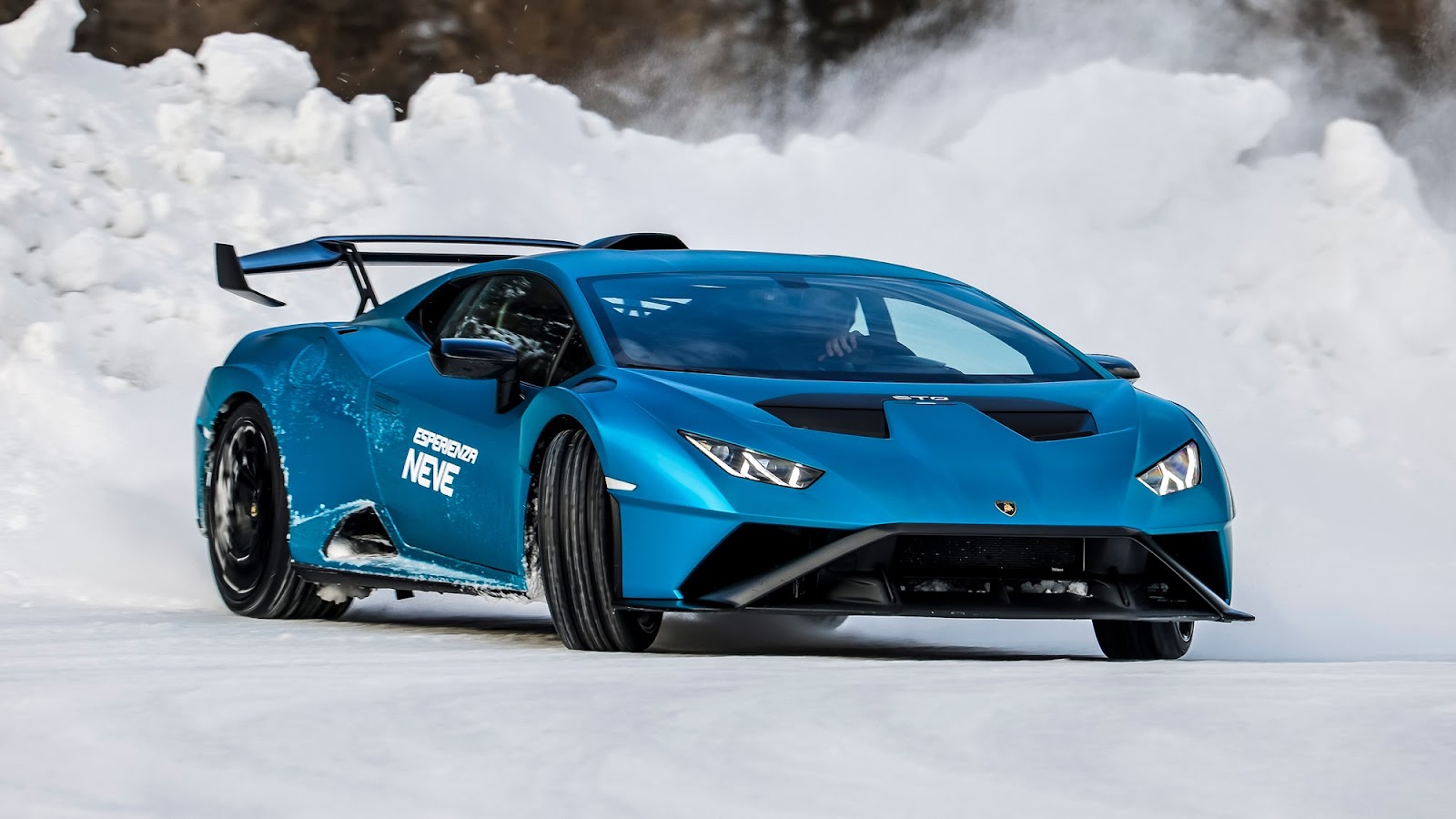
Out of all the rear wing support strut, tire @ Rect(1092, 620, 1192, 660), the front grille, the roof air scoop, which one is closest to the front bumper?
the front grille

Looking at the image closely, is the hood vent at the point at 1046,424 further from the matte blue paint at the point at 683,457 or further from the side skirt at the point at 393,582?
the side skirt at the point at 393,582

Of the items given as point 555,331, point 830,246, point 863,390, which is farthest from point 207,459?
point 830,246

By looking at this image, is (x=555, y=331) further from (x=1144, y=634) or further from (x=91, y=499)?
(x=91, y=499)

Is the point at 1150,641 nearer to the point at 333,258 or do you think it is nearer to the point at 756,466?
the point at 756,466

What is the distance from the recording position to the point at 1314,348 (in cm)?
1675

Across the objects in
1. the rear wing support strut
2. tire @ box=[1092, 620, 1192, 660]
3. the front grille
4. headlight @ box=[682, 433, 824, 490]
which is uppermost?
the rear wing support strut

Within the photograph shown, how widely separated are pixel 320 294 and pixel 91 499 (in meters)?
5.78

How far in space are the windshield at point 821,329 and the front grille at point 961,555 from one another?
61cm

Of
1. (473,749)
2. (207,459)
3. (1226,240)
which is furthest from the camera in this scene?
(1226,240)

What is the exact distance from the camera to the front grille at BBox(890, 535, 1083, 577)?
5.02 m

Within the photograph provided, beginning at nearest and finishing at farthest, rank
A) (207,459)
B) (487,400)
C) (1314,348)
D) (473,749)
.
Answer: (473,749) → (487,400) → (207,459) → (1314,348)

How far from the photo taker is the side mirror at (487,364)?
18.3 feet

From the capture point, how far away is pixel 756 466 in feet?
16.2

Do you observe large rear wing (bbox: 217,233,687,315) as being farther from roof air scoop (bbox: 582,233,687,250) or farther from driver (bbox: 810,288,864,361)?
→ driver (bbox: 810,288,864,361)
